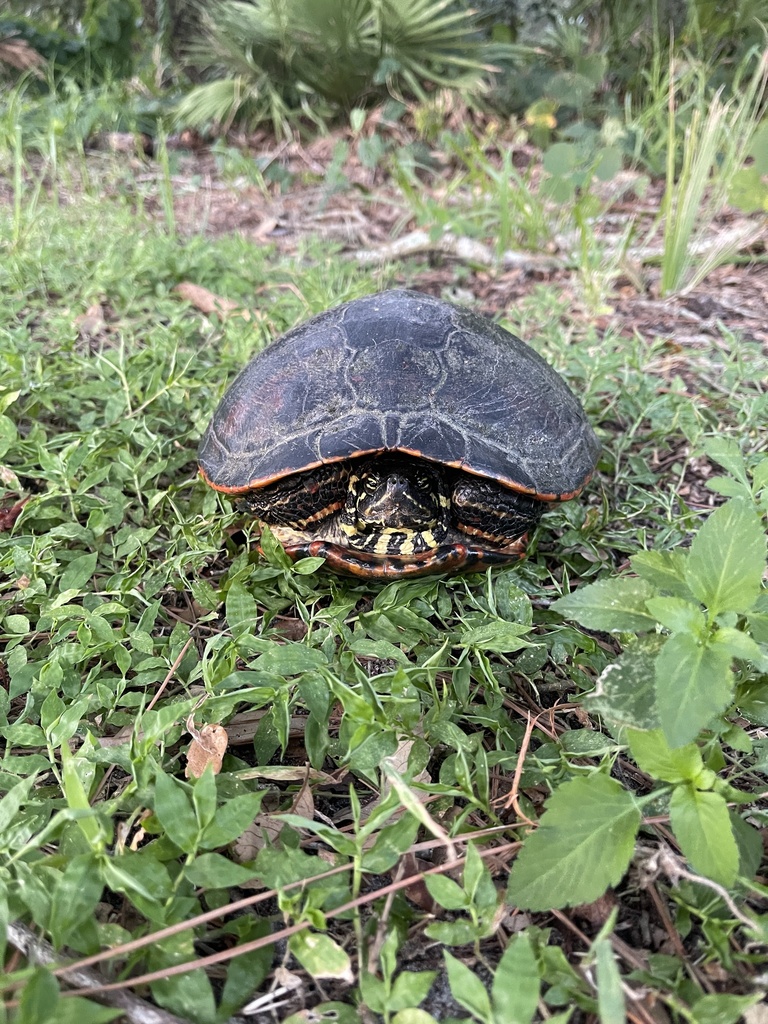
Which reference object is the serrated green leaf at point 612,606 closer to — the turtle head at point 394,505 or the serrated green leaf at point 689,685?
the serrated green leaf at point 689,685

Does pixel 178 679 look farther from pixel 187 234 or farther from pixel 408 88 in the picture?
pixel 408 88

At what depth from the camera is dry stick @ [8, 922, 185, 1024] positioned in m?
0.81

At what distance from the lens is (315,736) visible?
1.18 meters

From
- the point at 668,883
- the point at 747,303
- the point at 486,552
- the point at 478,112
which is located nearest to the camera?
the point at 668,883

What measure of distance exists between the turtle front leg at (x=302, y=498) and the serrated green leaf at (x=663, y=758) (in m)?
1.04

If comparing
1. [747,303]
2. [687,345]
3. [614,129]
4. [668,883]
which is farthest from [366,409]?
[614,129]

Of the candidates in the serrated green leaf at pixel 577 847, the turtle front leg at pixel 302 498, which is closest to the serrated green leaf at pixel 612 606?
the serrated green leaf at pixel 577 847

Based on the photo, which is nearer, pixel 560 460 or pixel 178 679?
pixel 178 679

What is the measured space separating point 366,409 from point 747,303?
8.56 ft

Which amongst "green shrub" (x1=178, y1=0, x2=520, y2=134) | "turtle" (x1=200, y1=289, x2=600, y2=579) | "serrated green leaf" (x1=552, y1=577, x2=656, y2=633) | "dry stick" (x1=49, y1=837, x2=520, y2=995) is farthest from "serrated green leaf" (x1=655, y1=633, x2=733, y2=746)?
"green shrub" (x1=178, y1=0, x2=520, y2=134)

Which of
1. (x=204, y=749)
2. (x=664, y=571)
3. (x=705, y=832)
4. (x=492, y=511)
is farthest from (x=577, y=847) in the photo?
(x=492, y=511)

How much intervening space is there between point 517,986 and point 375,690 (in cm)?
54

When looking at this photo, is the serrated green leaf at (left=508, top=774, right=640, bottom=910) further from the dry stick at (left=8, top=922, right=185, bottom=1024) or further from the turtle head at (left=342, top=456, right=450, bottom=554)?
the turtle head at (left=342, top=456, right=450, bottom=554)

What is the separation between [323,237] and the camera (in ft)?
14.8
